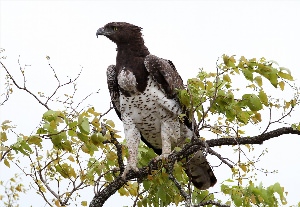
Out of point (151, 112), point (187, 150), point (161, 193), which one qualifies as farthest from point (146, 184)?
point (187, 150)

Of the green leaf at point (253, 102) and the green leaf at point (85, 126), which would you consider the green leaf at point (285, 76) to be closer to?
the green leaf at point (253, 102)

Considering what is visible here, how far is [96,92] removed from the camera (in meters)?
6.49

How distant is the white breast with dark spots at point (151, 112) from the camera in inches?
264

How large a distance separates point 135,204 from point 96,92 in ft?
5.16

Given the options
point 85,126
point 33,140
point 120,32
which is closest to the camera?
point 85,126

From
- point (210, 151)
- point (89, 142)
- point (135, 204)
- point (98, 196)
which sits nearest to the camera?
point (210, 151)

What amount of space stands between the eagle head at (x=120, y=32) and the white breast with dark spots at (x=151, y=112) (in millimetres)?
795

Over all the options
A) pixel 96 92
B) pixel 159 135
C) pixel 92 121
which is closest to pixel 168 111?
pixel 159 135

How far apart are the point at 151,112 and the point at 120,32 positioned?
126 centimetres

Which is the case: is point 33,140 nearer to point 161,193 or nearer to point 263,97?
point 161,193

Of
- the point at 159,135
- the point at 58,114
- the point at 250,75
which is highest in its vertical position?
the point at 159,135

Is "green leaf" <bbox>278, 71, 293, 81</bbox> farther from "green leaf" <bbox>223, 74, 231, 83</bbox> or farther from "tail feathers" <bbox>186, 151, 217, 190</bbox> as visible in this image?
"tail feathers" <bbox>186, 151, 217, 190</bbox>

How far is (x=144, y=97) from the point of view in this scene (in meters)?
6.70

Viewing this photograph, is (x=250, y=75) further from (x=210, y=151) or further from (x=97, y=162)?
(x=97, y=162)
